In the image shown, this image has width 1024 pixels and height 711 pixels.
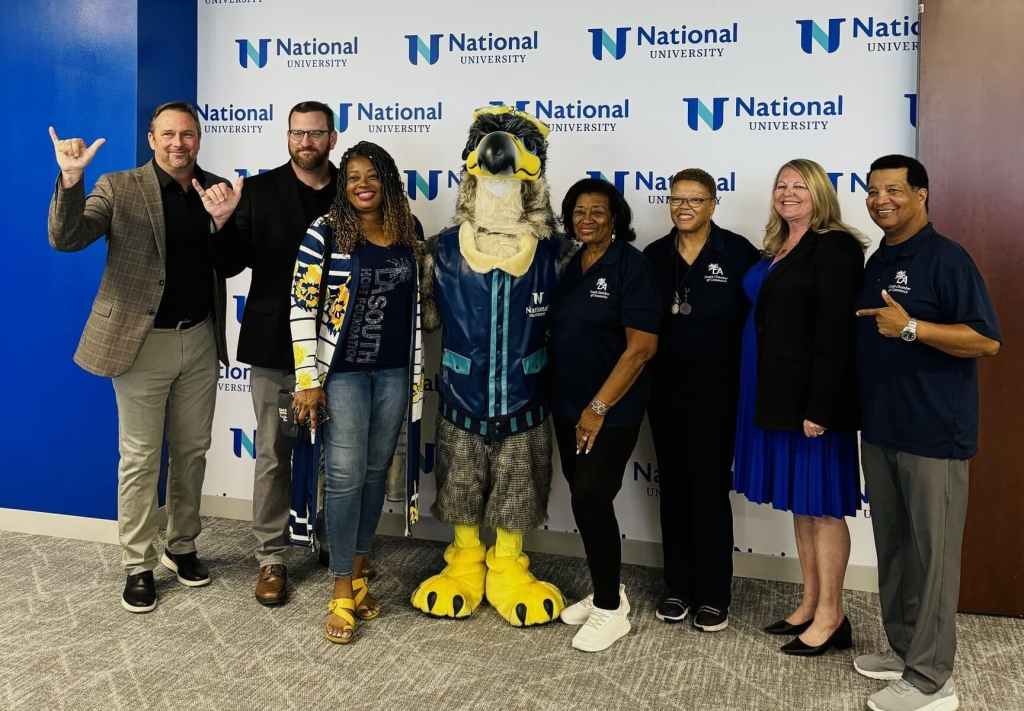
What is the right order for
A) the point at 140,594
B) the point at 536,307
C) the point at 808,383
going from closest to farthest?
the point at 808,383 → the point at 536,307 → the point at 140,594

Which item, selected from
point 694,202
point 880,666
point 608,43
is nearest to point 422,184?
point 608,43

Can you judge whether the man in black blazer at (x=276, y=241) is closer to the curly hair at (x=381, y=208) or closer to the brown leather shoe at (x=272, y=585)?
the brown leather shoe at (x=272, y=585)

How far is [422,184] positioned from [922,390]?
223 centimetres

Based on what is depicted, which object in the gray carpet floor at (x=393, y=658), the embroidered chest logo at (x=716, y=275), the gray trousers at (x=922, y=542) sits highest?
the embroidered chest logo at (x=716, y=275)

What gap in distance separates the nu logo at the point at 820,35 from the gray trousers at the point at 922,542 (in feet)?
5.28

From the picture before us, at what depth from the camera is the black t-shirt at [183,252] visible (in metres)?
3.02

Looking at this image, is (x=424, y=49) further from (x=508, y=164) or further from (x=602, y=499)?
(x=602, y=499)

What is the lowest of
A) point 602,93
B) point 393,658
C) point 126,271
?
point 393,658

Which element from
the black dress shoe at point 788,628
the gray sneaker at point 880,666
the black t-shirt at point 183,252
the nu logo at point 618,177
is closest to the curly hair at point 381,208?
the black t-shirt at point 183,252

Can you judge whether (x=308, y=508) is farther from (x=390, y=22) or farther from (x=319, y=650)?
(x=390, y=22)

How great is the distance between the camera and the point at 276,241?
3.04 m

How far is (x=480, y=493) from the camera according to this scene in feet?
9.96

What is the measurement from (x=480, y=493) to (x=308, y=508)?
0.63 meters

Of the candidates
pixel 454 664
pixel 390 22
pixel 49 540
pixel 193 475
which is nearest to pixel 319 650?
pixel 454 664
